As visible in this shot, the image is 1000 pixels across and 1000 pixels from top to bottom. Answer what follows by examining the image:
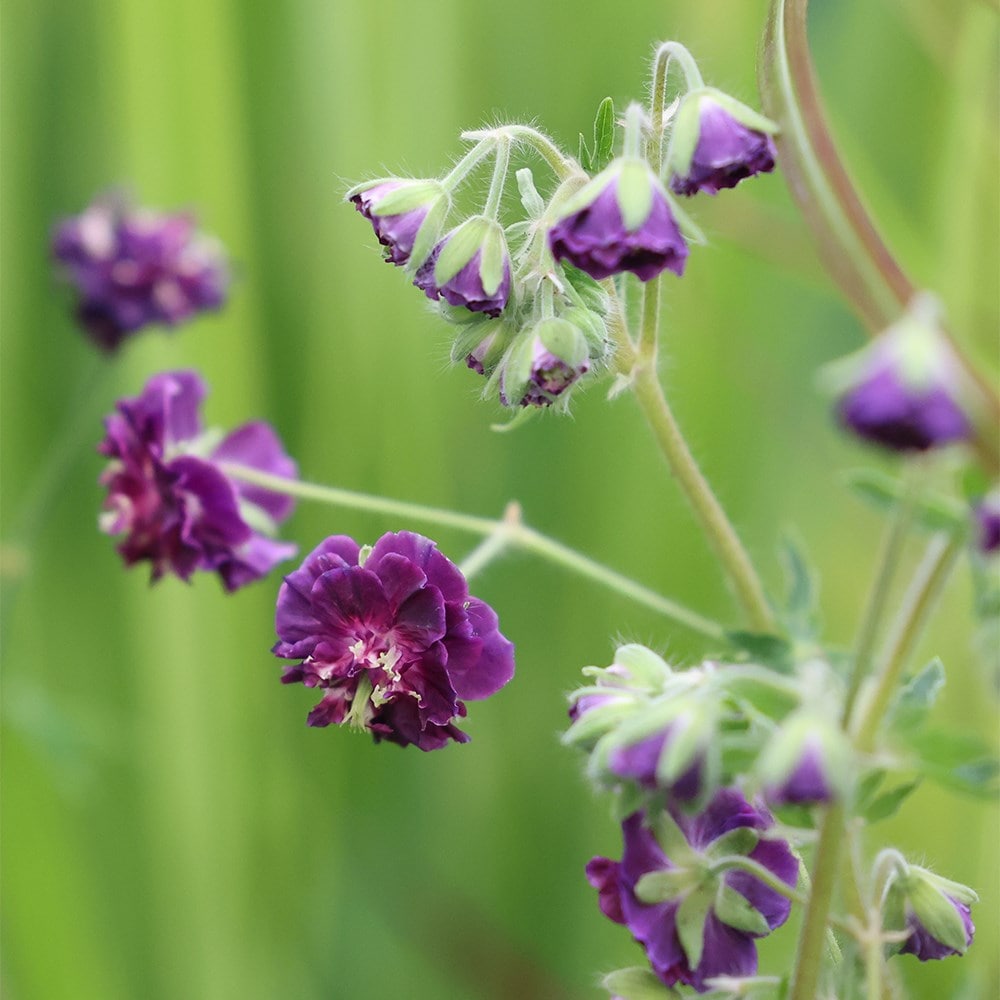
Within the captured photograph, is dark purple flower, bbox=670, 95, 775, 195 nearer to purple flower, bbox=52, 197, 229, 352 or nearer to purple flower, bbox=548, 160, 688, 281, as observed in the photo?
purple flower, bbox=548, 160, 688, 281

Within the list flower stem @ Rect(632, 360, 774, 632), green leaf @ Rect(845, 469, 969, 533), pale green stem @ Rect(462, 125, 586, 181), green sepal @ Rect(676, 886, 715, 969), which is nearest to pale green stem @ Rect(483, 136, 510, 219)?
pale green stem @ Rect(462, 125, 586, 181)

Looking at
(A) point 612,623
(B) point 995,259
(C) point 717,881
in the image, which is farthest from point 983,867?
(C) point 717,881

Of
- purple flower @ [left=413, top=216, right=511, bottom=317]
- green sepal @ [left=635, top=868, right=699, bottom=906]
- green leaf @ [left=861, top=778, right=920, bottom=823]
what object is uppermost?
purple flower @ [left=413, top=216, right=511, bottom=317]

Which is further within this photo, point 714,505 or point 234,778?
point 234,778

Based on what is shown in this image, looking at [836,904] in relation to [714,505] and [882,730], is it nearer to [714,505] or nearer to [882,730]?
[882,730]

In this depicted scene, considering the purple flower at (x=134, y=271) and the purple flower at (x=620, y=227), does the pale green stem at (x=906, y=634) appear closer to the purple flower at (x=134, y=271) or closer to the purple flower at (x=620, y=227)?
the purple flower at (x=620, y=227)

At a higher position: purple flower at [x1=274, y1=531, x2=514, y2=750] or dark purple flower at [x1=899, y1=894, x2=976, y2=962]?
purple flower at [x1=274, y1=531, x2=514, y2=750]
